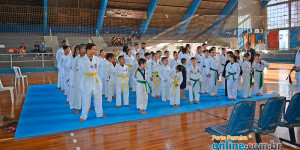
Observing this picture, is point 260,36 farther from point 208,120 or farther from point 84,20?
point 208,120

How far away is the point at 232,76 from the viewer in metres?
6.72

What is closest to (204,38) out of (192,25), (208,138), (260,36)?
(192,25)

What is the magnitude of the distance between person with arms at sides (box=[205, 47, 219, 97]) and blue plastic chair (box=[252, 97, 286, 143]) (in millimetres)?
4340

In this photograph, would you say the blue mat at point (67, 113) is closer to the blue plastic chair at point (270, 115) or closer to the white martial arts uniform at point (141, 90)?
the white martial arts uniform at point (141, 90)

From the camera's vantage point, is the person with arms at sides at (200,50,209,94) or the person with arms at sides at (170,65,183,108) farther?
the person with arms at sides at (200,50,209,94)

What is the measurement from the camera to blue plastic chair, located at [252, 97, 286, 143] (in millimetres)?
2908

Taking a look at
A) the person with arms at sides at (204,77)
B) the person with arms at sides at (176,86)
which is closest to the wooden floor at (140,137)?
the person with arms at sides at (176,86)

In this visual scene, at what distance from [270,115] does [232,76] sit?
389cm

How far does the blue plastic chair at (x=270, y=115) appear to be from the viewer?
2908 millimetres

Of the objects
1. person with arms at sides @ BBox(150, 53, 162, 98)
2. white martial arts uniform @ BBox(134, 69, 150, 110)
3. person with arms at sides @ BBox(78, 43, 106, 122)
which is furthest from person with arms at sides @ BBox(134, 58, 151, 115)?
person with arms at sides @ BBox(150, 53, 162, 98)

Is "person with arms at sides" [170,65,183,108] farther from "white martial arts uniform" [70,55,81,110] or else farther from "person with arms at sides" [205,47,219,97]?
"white martial arts uniform" [70,55,81,110]

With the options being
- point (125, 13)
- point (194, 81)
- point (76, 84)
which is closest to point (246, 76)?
point (194, 81)

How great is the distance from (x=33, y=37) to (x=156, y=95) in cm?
1649

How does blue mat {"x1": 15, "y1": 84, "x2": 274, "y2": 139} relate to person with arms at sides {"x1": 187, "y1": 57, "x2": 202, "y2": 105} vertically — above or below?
below
